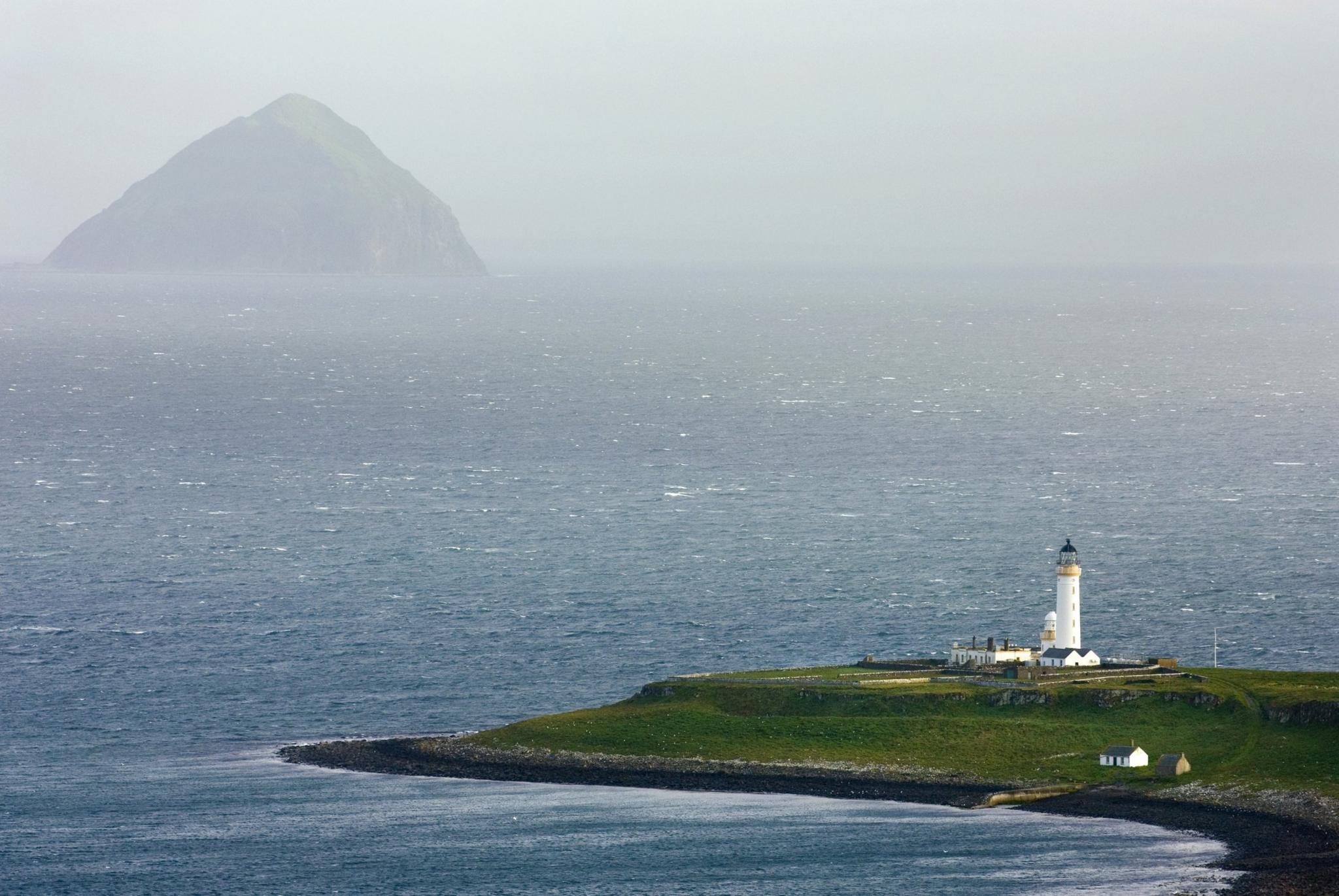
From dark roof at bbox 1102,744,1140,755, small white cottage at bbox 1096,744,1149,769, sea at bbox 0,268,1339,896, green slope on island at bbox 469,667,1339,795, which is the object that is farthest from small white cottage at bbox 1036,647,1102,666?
small white cottage at bbox 1096,744,1149,769

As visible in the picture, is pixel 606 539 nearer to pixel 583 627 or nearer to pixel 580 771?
pixel 583 627

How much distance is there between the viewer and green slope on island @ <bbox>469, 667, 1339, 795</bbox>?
304 ft

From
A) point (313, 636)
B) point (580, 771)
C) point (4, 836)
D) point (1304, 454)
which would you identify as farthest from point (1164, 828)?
point (1304, 454)

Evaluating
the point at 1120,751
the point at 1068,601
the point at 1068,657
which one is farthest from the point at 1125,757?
the point at 1068,601

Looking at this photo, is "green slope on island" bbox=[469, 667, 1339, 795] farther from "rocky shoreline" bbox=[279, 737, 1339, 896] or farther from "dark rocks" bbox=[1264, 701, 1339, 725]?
"rocky shoreline" bbox=[279, 737, 1339, 896]

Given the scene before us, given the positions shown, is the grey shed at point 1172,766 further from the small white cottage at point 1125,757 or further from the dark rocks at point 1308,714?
the dark rocks at point 1308,714

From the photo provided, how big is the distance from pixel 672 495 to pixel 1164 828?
88.3 metres

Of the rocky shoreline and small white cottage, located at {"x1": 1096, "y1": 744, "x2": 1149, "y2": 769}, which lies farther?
small white cottage, located at {"x1": 1096, "y1": 744, "x2": 1149, "y2": 769}

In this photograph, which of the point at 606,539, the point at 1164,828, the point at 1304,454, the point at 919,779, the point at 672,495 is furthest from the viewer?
the point at 1304,454

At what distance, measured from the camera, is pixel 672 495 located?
562ft

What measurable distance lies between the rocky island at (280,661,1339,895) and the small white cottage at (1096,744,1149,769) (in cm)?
33

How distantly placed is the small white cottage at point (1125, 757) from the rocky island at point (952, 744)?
331 mm

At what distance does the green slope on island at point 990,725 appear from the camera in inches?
3644

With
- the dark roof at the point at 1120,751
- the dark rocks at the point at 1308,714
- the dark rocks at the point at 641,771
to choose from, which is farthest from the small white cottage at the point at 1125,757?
the dark rocks at the point at 1308,714
